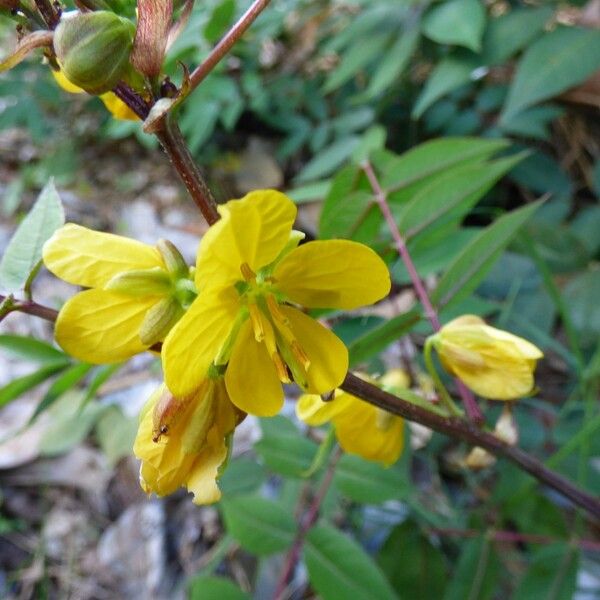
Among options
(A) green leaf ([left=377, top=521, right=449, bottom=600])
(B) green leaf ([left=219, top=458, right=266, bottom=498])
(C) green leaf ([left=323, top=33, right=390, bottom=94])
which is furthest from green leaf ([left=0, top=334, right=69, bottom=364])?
(C) green leaf ([left=323, top=33, right=390, bottom=94])

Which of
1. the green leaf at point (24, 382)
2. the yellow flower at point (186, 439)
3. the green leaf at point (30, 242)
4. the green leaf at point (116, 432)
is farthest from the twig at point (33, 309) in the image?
the green leaf at point (116, 432)

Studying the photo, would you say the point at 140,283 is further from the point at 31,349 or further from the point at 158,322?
the point at 31,349

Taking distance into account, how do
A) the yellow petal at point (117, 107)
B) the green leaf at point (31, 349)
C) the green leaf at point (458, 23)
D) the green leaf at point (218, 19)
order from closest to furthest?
the yellow petal at point (117, 107) → the green leaf at point (31, 349) → the green leaf at point (218, 19) → the green leaf at point (458, 23)

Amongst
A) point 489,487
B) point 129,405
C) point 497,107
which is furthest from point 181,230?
point 489,487

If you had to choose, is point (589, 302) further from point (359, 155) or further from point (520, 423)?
point (359, 155)

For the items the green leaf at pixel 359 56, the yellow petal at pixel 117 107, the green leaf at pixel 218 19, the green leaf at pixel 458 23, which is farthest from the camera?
the green leaf at pixel 359 56

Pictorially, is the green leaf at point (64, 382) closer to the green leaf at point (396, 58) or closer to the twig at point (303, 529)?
the twig at point (303, 529)

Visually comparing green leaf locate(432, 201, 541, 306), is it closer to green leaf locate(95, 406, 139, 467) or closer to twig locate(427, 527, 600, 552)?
twig locate(427, 527, 600, 552)
